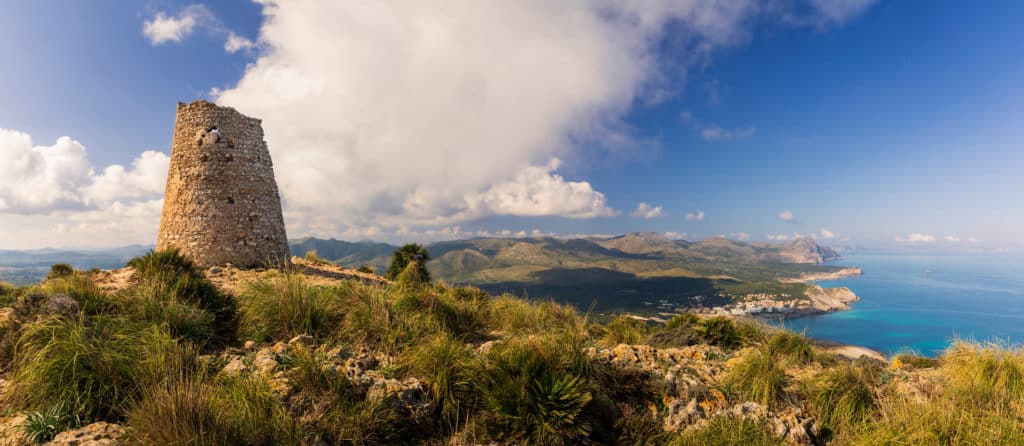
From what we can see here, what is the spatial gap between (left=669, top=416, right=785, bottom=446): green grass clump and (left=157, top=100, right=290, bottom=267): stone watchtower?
14583 millimetres

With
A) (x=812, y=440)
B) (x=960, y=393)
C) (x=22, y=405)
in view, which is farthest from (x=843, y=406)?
(x=22, y=405)

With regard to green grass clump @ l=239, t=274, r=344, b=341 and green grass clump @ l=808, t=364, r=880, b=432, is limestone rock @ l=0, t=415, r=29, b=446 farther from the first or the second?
green grass clump @ l=808, t=364, r=880, b=432

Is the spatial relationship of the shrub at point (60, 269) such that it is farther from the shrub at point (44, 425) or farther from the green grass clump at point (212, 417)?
the green grass clump at point (212, 417)

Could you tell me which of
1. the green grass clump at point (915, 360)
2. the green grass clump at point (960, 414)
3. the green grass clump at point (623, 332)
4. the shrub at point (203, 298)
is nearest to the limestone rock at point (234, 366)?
the shrub at point (203, 298)

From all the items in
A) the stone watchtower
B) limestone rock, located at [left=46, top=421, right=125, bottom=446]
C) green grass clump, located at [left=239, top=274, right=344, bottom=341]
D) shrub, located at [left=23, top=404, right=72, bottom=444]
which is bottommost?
limestone rock, located at [left=46, top=421, right=125, bottom=446]

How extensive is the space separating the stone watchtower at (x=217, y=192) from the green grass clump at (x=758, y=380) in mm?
14913

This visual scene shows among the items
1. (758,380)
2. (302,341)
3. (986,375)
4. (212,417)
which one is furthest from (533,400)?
(986,375)

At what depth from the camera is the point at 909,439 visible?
4.32 m

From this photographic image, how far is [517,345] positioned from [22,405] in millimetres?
A: 5511

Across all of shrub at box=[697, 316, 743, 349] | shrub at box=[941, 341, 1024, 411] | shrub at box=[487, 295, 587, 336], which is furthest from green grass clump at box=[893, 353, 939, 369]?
shrub at box=[487, 295, 587, 336]

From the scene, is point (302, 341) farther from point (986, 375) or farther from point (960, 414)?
point (986, 375)

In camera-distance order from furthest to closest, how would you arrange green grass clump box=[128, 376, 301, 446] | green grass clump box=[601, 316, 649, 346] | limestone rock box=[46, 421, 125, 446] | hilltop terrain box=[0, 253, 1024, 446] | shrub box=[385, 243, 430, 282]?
shrub box=[385, 243, 430, 282], green grass clump box=[601, 316, 649, 346], hilltop terrain box=[0, 253, 1024, 446], limestone rock box=[46, 421, 125, 446], green grass clump box=[128, 376, 301, 446]

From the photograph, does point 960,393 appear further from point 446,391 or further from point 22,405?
point 22,405

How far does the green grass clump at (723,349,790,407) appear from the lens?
5586 millimetres
